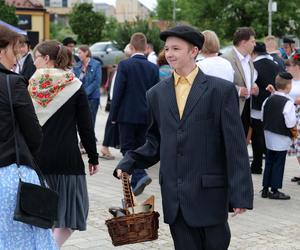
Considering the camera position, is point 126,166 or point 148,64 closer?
point 126,166

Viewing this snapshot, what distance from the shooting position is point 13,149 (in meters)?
3.73

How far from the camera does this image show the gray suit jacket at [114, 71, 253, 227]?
3902mm

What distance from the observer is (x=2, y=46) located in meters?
3.82

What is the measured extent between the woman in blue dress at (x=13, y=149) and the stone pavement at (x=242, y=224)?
2099mm

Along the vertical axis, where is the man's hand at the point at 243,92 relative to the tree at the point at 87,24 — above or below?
above

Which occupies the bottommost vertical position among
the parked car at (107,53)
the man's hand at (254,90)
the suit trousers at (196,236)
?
the parked car at (107,53)

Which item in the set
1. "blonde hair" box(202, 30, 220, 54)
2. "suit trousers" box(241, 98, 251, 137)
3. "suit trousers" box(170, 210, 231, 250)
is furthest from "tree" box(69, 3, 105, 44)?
"suit trousers" box(170, 210, 231, 250)

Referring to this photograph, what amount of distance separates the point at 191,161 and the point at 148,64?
16.4 feet

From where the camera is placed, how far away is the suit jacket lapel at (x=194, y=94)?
3961 millimetres

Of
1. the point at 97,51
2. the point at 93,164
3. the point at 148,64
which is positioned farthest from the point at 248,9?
the point at 93,164

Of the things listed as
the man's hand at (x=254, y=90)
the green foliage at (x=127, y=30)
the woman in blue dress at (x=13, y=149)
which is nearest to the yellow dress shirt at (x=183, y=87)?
the woman in blue dress at (x=13, y=149)

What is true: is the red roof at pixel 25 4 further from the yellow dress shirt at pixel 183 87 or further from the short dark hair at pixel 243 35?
the yellow dress shirt at pixel 183 87

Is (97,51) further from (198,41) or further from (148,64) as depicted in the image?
(198,41)

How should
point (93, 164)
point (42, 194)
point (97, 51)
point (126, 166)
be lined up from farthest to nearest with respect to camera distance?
point (97, 51), point (93, 164), point (126, 166), point (42, 194)
